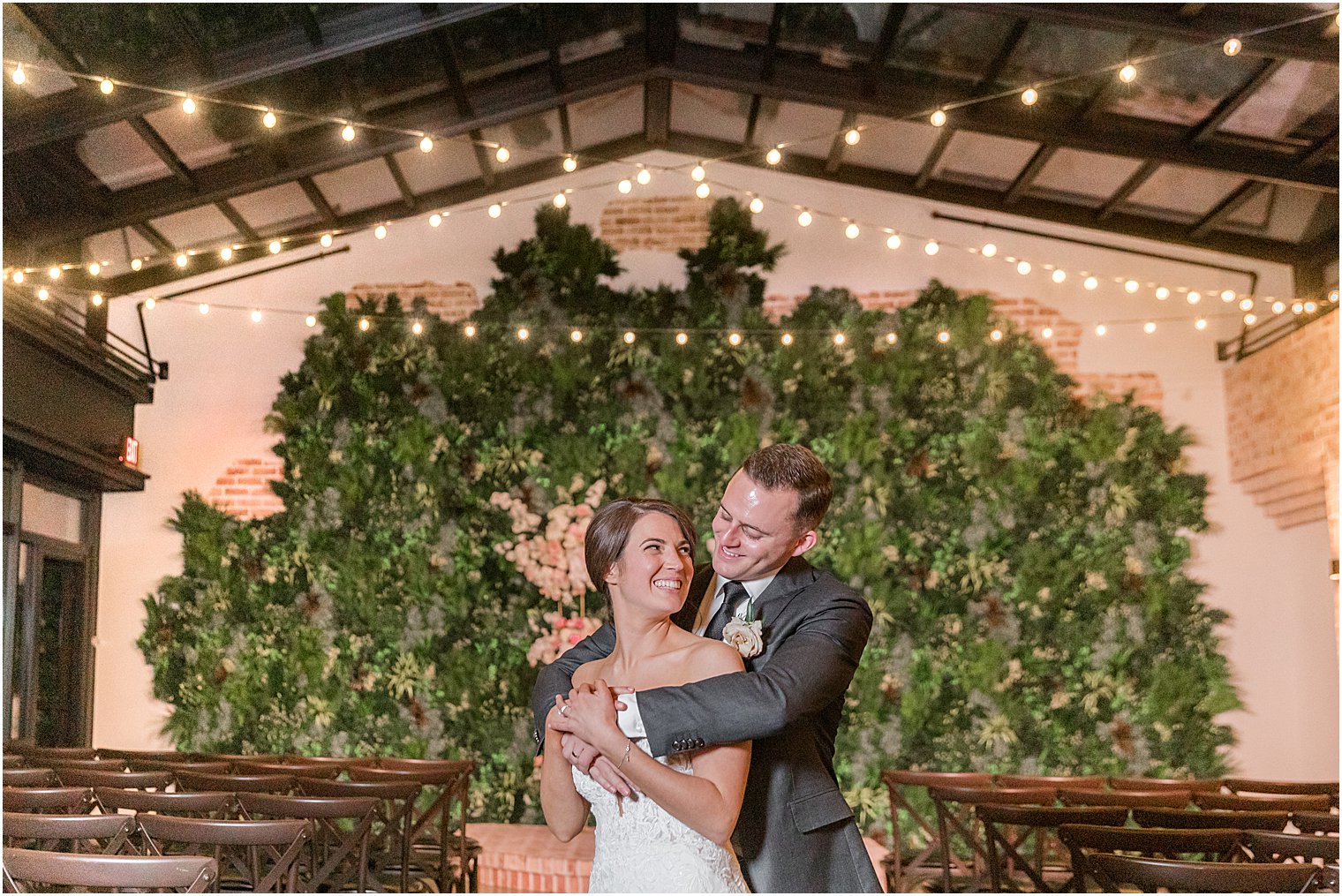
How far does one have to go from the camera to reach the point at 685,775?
1.76m

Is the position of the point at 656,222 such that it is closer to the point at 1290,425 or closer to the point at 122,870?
the point at 1290,425

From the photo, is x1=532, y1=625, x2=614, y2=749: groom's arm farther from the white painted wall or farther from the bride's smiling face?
the white painted wall

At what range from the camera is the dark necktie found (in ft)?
7.30

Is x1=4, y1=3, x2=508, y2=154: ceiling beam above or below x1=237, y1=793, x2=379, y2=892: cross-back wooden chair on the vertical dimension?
above

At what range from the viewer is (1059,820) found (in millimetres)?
3789

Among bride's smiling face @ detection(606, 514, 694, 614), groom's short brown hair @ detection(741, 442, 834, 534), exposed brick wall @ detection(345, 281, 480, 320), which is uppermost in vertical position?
exposed brick wall @ detection(345, 281, 480, 320)

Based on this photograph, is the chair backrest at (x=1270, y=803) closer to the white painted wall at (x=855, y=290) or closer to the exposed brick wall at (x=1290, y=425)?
the exposed brick wall at (x=1290, y=425)

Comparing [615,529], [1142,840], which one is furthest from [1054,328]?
[615,529]

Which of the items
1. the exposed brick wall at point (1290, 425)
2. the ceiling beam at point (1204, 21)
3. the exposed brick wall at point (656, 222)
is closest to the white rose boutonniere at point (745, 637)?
the ceiling beam at point (1204, 21)

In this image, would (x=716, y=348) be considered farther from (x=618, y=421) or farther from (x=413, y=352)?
(x=413, y=352)

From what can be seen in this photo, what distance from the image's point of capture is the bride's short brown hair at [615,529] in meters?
1.97

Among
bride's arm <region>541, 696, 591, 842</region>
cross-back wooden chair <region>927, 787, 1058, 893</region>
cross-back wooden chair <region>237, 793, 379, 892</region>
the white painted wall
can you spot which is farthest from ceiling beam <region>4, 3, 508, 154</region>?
bride's arm <region>541, 696, 591, 842</region>

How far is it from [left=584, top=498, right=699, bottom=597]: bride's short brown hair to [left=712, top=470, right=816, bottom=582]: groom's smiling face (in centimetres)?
13

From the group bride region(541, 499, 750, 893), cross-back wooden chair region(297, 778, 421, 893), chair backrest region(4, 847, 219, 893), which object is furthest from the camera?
cross-back wooden chair region(297, 778, 421, 893)
